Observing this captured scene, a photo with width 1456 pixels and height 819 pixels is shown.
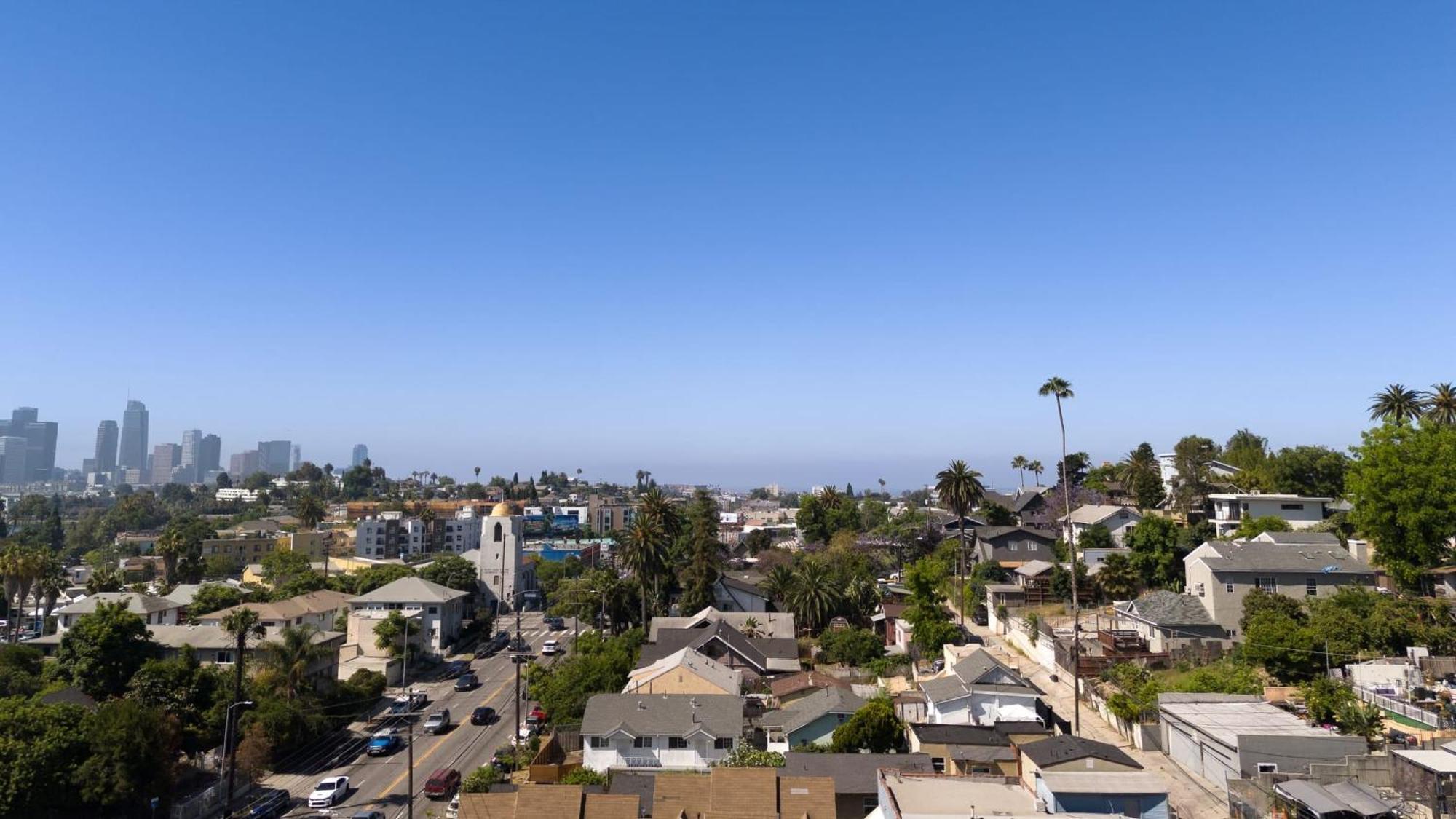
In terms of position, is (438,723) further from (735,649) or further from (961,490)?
(961,490)

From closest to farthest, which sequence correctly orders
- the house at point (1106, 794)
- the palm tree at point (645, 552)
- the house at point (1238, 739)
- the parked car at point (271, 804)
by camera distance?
the house at point (1106, 794)
the house at point (1238, 739)
the parked car at point (271, 804)
the palm tree at point (645, 552)

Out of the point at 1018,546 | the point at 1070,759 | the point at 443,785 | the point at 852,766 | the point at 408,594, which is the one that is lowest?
the point at 443,785

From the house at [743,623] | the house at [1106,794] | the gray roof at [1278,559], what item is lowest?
the house at [743,623]

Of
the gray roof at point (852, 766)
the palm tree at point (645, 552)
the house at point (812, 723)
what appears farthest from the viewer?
the palm tree at point (645, 552)

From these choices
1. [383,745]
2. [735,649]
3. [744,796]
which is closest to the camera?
[744,796]

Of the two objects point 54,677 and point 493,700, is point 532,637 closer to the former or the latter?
point 493,700

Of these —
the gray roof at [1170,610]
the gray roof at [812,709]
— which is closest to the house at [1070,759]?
the gray roof at [812,709]

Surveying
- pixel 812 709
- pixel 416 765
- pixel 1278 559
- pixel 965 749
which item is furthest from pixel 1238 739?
pixel 416 765

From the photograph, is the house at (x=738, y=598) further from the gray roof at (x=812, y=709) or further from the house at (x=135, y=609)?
the house at (x=135, y=609)
